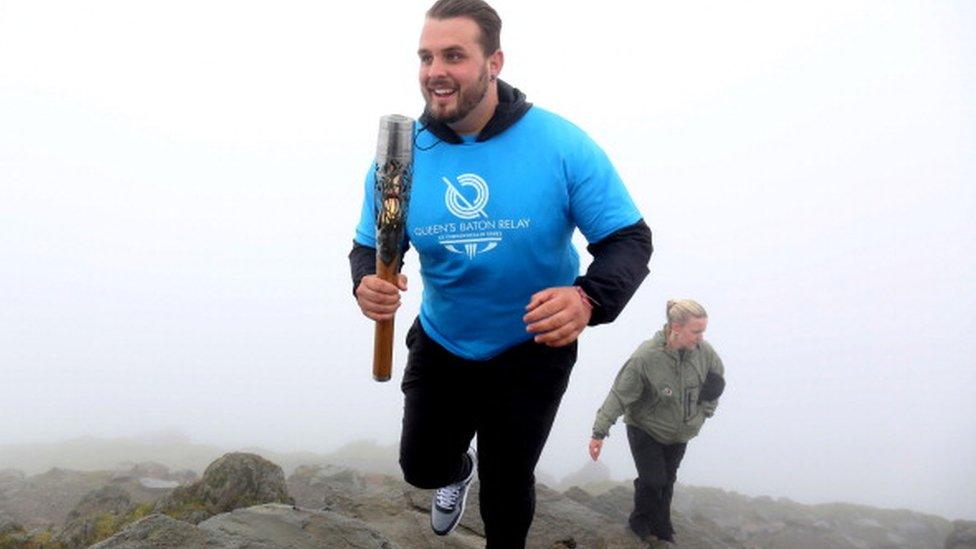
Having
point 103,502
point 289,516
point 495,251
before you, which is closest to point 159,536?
point 289,516

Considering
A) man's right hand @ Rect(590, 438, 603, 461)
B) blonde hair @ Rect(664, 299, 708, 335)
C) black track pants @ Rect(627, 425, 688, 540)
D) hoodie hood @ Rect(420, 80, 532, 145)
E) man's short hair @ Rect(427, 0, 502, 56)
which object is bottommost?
black track pants @ Rect(627, 425, 688, 540)

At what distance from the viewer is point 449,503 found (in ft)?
20.9

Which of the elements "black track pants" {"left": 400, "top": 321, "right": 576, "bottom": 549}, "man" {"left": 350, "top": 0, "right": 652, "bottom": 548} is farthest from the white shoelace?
"man" {"left": 350, "top": 0, "right": 652, "bottom": 548}

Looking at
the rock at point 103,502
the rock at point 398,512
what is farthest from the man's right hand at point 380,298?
the rock at point 103,502

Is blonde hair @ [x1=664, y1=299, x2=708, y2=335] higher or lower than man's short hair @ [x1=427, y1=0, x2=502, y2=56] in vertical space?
lower

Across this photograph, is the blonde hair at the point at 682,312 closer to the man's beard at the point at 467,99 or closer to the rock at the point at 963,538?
the man's beard at the point at 467,99

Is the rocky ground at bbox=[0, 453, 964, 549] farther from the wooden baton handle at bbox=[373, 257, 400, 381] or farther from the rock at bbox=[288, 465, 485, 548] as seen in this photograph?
the wooden baton handle at bbox=[373, 257, 400, 381]

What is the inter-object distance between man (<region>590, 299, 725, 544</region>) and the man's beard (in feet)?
18.3

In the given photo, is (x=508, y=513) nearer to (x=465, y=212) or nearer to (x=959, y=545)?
(x=465, y=212)

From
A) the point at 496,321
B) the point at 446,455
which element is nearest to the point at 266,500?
the point at 446,455

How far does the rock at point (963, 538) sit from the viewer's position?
1622cm

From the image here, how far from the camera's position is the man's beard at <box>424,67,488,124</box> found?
15.4ft

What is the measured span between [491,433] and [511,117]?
215 cm

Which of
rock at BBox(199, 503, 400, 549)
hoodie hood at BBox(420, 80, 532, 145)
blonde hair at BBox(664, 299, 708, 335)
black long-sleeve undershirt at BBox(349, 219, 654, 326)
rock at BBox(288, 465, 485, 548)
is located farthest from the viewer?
blonde hair at BBox(664, 299, 708, 335)
